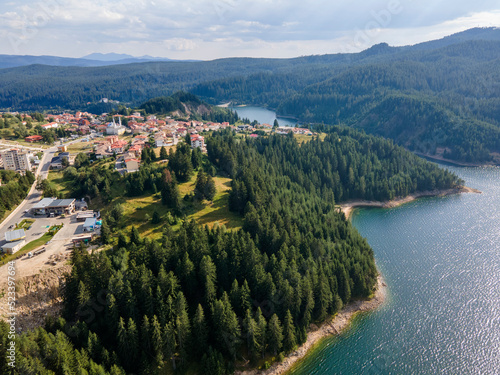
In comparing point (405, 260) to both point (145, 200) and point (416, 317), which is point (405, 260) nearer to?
point (416, 317)

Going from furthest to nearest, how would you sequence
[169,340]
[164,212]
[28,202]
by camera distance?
[28,202], [164,212], [169,340]

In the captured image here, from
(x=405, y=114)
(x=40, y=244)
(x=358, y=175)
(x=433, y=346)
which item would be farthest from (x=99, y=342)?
(x=405, y=114)

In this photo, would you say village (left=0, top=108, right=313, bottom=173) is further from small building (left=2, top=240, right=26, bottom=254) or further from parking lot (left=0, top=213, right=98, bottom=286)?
small building (left=2, top=240, right=26, bottom=254)

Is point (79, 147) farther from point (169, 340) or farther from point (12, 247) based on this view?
point (169, 340)

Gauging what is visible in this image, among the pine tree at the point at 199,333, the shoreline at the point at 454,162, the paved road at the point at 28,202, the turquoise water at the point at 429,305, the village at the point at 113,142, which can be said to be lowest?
the shoreline at the point at 454,162

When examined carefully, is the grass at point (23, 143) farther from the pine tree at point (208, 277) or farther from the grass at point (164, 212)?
the pine tree at point (208, 277)

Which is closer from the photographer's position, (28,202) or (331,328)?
(331,328)

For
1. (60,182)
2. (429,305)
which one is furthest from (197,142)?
(429,305)

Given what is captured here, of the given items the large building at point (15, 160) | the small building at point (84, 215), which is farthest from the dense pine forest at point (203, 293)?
the large building at point (15, 160)
